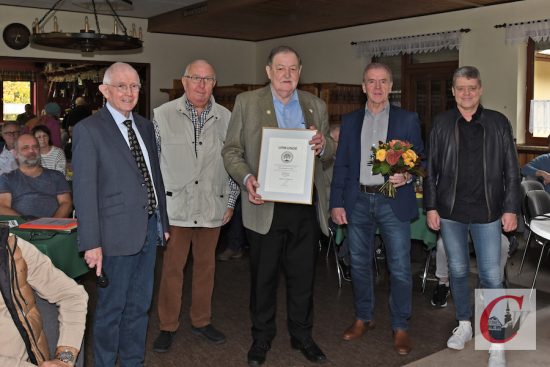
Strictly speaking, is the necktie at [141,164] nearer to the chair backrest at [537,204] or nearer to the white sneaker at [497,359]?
the white sneaker at [497,359]

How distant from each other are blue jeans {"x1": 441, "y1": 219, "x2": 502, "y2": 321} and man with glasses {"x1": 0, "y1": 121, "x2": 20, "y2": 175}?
4.21 metres

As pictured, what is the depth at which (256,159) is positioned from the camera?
3395mm

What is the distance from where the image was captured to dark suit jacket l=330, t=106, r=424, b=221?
3600mm

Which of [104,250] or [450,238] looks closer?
[104,250]

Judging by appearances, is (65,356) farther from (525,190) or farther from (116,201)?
(525,190)

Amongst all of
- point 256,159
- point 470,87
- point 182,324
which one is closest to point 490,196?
point 470,87

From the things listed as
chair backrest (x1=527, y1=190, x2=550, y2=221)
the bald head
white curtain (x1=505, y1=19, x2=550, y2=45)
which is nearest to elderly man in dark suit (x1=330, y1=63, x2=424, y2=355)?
the bald head

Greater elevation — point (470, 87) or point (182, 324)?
point (470, 87)

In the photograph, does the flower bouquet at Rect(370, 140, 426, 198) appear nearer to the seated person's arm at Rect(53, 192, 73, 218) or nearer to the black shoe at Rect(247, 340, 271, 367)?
the black shoe at Rect(247, 340, 271, 367)

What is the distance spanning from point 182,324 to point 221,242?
2837 millimetres

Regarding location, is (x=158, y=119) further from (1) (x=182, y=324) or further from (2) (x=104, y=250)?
(1) (x=182, y=324)

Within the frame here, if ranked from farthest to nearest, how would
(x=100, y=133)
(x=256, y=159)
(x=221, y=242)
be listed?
(x=221, y=242)
(x=256, y=159)
(x=100, y=133)

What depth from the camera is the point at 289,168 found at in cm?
328

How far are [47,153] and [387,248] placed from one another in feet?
13.1
